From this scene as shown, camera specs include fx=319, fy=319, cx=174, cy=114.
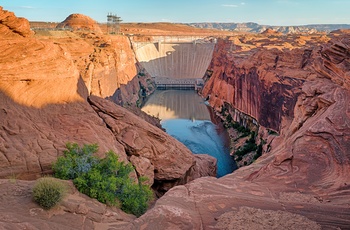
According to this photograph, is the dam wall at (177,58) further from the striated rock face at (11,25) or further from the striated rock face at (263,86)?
the striated rock face at (11,25)

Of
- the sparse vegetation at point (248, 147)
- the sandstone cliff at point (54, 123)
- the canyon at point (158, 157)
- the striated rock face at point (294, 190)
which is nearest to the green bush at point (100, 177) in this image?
the canyon at point (158, 157)

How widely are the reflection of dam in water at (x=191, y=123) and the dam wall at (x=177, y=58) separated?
11.3 meters

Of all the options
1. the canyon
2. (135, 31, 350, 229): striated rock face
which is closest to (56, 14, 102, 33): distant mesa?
the canyon

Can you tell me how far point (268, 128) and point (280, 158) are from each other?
23768 mm

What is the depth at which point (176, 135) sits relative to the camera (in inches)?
1879

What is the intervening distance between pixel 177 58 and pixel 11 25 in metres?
81.1

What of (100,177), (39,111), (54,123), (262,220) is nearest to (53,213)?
(100,177)

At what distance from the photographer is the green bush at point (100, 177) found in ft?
40.6

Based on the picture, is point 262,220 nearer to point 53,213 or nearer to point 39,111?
point 53,213

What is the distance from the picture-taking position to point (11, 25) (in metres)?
17.0

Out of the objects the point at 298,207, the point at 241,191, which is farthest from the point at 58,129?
the point at 298,207

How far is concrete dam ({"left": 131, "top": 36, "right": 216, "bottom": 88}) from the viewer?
294 ft

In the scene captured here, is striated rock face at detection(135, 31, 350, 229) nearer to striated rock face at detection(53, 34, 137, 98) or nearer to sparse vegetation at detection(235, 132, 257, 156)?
sparse vegetation at detection(235, 132, 257, 156)

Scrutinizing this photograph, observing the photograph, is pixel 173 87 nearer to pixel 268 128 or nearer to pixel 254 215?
pixel 268 128
